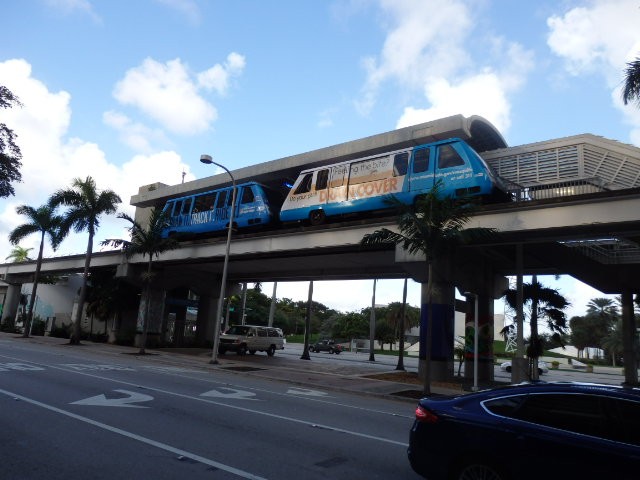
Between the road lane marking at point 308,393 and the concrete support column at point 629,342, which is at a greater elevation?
the concrete support column at point 629,342

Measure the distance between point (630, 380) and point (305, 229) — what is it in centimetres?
1672

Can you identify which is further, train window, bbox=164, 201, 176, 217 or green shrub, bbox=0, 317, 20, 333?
green shrub, bbox=0, 317, 20, 333

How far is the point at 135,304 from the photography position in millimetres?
36719

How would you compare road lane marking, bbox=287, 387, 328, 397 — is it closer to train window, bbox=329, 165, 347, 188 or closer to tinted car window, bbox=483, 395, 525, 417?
train window, bbox=329, 165, 347, 188

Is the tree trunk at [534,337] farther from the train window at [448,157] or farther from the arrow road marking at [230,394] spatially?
the arrow road marking at [230,394]

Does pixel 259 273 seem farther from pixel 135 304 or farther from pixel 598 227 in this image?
pixel 598 227

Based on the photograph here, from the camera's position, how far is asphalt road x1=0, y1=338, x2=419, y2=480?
586 cm

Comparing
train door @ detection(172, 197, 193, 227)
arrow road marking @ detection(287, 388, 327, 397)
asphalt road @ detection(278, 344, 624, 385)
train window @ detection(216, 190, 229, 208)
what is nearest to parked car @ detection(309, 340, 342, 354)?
asphalt road @ detection(278, 344, 624, 385)

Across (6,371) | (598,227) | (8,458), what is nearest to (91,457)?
(8,458)

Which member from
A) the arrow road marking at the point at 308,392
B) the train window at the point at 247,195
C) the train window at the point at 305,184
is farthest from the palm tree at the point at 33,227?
the arrow road marking at the point at 308,392

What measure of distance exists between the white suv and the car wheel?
27223 millimetres

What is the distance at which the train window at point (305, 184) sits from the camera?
68.3 ft

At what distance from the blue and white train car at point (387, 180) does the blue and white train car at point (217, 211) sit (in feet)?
8.78

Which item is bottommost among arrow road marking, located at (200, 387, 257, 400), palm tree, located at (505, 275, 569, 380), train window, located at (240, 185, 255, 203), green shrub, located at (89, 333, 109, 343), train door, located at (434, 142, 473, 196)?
green shrub, located at (89, 333, 109, 343)
